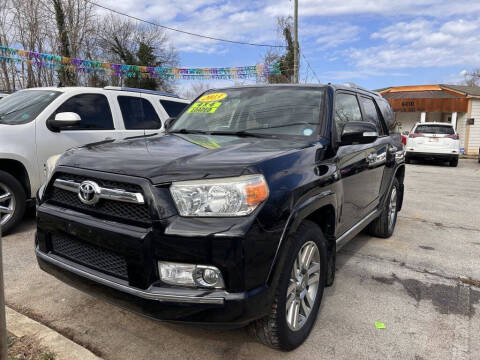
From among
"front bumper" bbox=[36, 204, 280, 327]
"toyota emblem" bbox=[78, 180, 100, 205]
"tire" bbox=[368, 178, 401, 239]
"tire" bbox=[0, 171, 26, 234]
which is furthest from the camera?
"tire" bbox=[368, 178, 401, 239]

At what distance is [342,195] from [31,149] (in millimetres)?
3831

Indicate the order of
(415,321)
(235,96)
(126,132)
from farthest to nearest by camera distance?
(126,132) < (235,96) < (415,321)

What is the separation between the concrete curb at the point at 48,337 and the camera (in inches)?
89.8

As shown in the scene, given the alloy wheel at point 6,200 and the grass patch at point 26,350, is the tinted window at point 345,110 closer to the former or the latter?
the grass patch at point 26,350

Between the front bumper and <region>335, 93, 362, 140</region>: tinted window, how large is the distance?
169 centimetres

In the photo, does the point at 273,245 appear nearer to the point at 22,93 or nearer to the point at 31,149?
the point at 31,149

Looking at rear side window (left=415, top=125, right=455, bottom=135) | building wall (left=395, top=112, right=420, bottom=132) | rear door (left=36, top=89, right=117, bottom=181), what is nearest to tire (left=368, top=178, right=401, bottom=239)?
rear door (left=36, top=89, right=117, bottom=181)

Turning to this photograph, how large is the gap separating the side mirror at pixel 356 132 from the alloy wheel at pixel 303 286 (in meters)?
0.99

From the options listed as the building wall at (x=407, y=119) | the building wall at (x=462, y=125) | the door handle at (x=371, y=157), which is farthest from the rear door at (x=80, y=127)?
the building wall at (x=407, y=119)

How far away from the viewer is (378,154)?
4098mm

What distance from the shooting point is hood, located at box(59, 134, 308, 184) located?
1983 mm

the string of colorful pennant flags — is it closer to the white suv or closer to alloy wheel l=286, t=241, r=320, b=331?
the white suv

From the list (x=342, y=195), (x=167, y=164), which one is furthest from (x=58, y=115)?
(x=342, y=195)

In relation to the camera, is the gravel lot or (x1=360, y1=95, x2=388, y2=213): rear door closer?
the gravel lot
